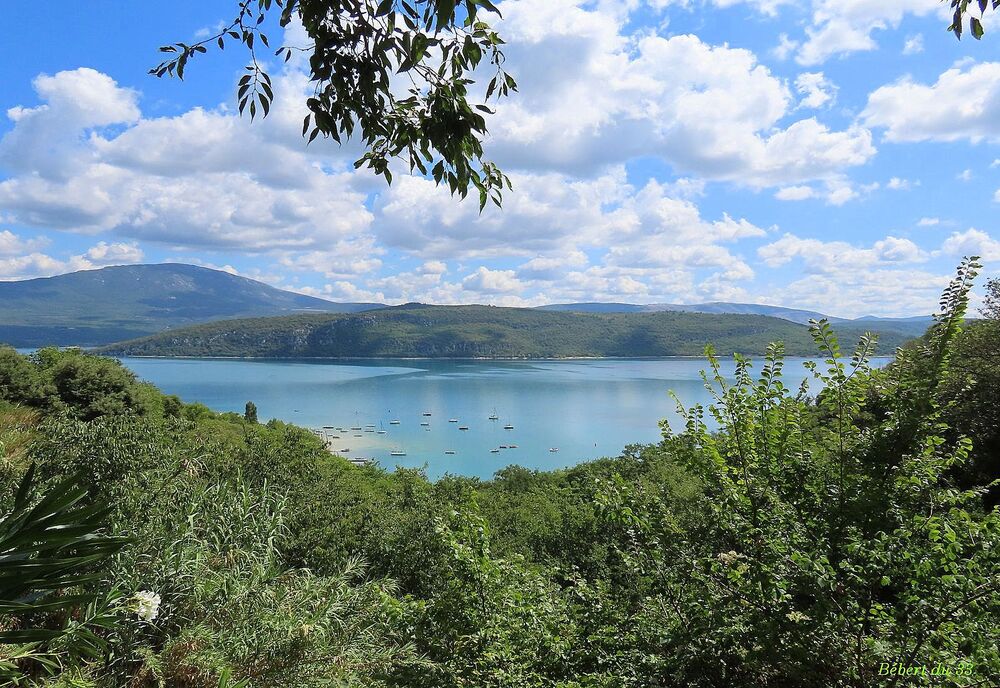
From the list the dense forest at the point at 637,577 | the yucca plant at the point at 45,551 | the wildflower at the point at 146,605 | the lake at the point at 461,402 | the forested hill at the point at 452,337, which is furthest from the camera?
the forested hill at the point at 452,337

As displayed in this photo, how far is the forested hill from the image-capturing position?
163 meters

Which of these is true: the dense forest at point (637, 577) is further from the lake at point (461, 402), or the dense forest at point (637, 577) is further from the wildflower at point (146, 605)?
the lake at point (461, 402)

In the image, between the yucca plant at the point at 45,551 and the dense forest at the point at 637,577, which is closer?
the yucca plant at the point at 45,551

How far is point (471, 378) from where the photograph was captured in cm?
11819

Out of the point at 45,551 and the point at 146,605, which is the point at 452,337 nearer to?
the point at 146,605

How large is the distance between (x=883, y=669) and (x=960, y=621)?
16.4 inches

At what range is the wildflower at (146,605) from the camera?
4551 millimetres

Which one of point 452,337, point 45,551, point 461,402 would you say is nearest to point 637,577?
point 45,551

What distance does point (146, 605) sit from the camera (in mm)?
4598

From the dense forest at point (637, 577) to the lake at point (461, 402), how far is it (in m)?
21.4

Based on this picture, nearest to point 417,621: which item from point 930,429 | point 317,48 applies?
point 930,429

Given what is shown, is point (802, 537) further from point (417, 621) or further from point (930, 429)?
point (417, 621)

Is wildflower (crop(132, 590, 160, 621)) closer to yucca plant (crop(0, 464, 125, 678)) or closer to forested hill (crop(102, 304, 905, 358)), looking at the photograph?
yucca plant (crop(0, 464, 125, 678))

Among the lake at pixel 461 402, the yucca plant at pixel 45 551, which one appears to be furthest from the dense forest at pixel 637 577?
the lake at pixel 461 402
